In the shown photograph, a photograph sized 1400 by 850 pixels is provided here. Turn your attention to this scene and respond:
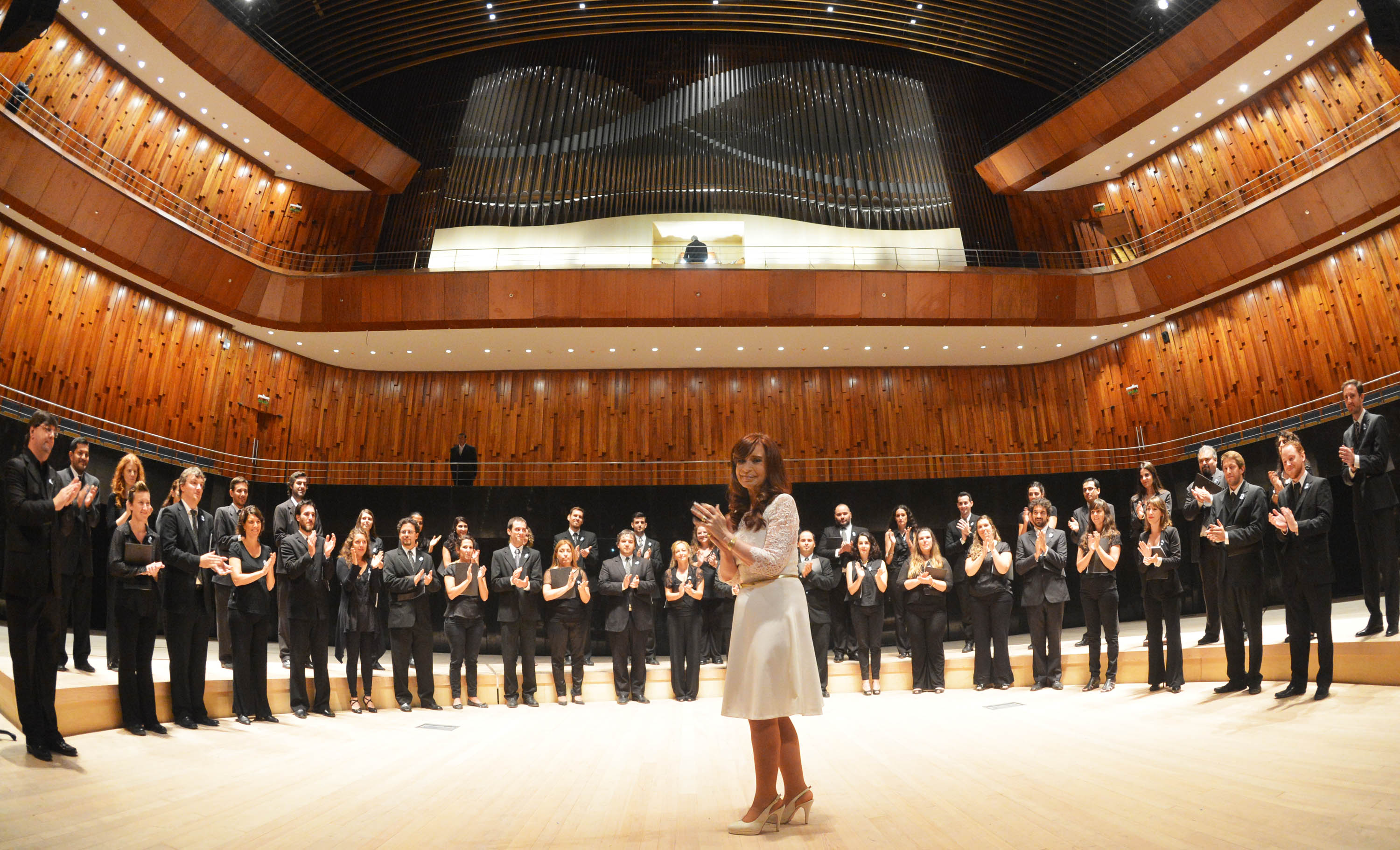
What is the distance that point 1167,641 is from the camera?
5.97 meters

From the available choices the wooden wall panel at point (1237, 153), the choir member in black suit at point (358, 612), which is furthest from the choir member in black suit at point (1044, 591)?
the wooden wall panel at point (1237, 153)

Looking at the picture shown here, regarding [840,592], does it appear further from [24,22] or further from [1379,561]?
[24,22]

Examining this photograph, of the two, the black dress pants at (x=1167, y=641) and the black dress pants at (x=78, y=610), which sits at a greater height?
the black dress pants at (x=78, y=610)

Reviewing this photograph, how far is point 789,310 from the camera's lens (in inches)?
502

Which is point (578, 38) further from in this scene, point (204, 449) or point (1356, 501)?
point (1356, 501)

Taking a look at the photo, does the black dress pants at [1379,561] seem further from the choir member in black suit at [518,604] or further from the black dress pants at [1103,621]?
the choir member in black suit at [518,604]

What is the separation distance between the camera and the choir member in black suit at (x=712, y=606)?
299 inches

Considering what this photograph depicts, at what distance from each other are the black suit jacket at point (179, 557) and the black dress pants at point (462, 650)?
89.9 inches

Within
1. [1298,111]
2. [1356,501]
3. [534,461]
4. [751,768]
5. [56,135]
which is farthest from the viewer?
[534,461]

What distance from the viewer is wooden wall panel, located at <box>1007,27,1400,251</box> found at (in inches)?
431

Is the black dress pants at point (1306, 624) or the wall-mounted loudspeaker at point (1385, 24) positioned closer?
the black dress pants at point (1306, 624)

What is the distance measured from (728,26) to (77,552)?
13.9m

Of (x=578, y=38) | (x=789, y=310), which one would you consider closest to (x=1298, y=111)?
(x=789, y=310)

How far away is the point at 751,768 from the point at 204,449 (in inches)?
436
